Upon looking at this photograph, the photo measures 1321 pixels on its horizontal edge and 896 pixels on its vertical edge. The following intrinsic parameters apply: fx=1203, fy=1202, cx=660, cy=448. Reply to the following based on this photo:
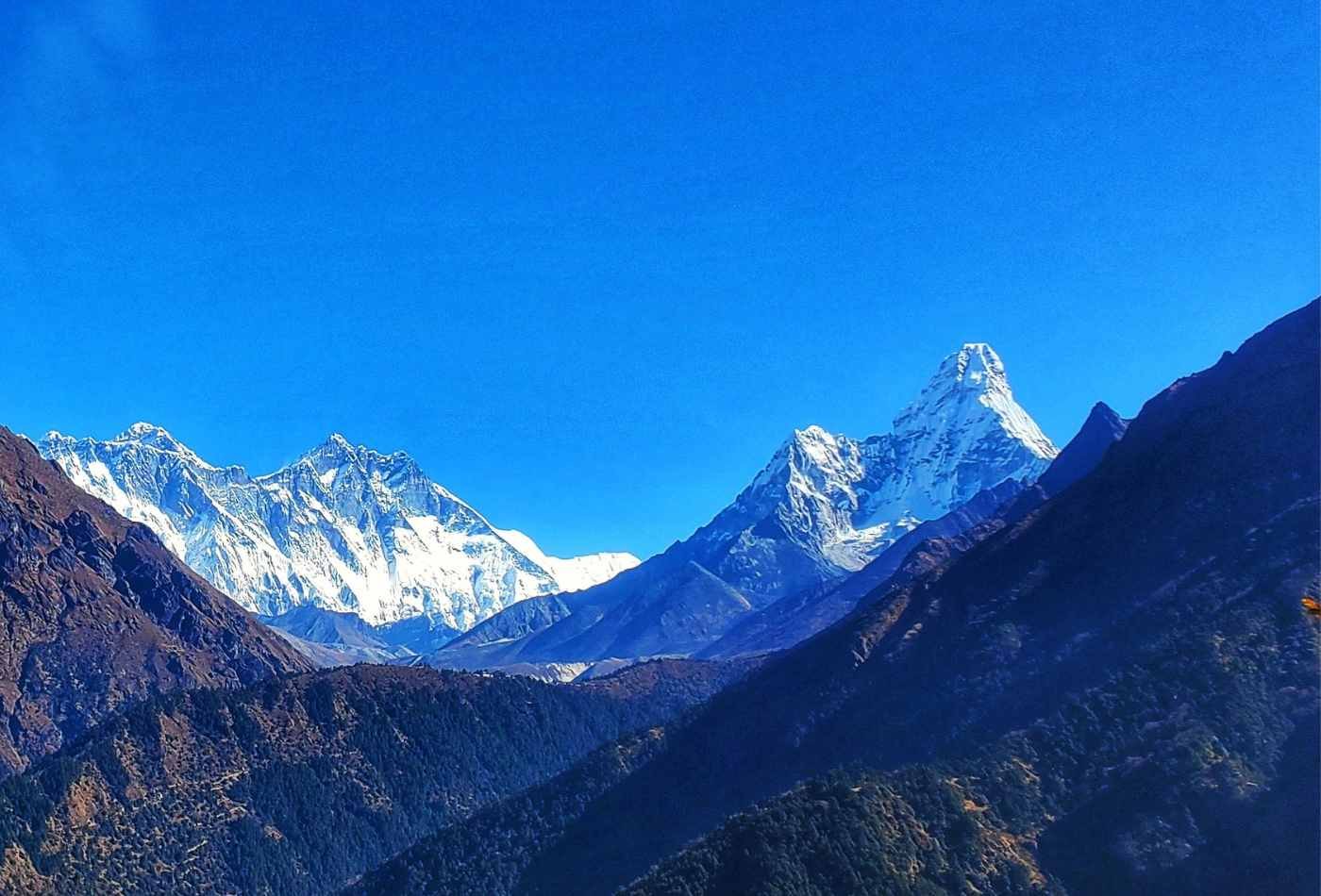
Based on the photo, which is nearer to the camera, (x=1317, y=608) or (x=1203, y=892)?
(x=1317, y=608)

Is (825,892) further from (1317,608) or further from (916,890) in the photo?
(1317,608)

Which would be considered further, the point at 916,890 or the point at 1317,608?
the point at 916,890

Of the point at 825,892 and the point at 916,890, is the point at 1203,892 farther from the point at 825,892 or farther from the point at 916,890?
the point at 825,892

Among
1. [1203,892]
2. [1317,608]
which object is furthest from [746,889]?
[1317,608]

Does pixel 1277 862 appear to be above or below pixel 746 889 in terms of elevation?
below

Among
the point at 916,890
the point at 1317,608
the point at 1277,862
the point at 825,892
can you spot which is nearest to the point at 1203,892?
the point at 1277,862

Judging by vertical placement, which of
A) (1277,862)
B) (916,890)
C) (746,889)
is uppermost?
(746,889)

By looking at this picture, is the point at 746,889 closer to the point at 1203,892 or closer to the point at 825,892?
the point at 825,892

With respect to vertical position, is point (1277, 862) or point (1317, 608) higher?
point (1317, 608)

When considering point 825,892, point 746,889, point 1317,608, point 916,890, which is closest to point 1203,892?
point 916,890
